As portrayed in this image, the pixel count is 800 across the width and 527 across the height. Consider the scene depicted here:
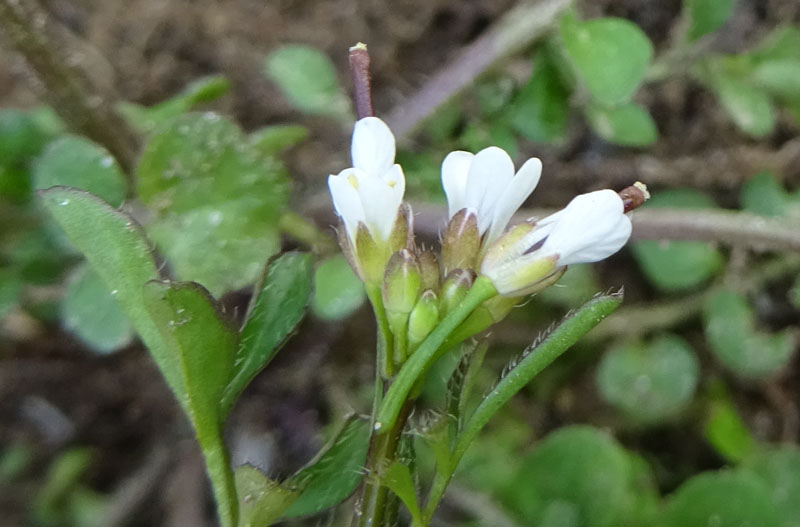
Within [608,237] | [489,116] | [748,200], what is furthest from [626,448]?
[608,237]

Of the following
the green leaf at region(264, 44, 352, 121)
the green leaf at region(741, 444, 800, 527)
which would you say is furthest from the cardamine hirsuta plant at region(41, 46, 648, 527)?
the green leaf at region(741, 444, 800, 527)

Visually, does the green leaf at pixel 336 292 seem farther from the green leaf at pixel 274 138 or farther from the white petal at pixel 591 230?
the white petal at pixel 591 230

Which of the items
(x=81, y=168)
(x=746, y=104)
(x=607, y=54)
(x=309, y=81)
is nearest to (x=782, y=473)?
(x=746, y=104)

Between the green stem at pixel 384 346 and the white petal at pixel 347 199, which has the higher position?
the white petal at pixel 347 199

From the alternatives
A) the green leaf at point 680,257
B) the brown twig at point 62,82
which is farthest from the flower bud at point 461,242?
the green leaf at point 680,257

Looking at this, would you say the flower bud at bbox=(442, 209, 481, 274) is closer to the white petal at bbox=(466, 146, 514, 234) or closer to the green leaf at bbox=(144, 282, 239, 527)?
the white petal at bbox=(466, 146, 514, 234)

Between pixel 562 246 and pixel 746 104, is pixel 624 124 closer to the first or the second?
pixel 746 104
